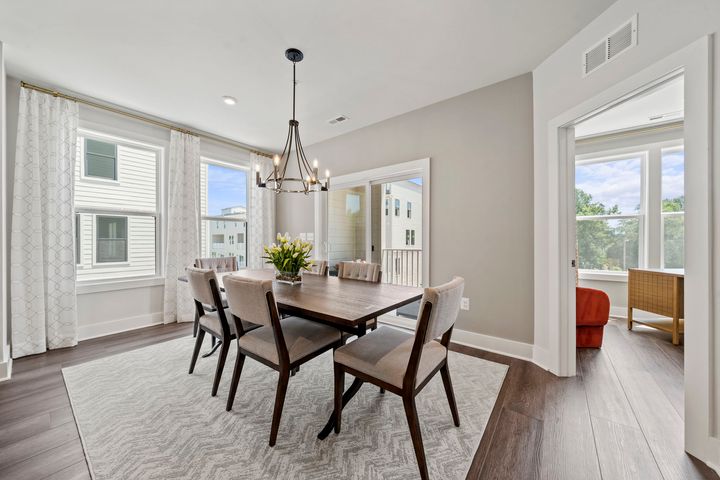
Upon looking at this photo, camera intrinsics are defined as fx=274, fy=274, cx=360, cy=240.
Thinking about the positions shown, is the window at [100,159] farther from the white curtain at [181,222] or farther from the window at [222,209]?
the window at [222,209]

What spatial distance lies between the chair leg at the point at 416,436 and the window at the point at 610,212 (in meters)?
4.16

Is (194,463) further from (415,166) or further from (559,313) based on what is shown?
(415,166)

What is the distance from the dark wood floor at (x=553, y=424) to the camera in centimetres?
135

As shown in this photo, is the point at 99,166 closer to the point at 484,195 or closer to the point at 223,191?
the point at 223,191

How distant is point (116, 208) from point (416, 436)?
407 centimetres

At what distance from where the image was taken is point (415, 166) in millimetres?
3273

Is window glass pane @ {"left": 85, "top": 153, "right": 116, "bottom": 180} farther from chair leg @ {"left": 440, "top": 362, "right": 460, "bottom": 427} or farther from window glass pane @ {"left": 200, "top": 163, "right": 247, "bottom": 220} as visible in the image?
chair leg @ {"left": 440, "top": 362, "right": 460, "bottom": 427}

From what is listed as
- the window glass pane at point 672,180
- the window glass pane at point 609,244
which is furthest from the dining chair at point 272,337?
the window glass pane at point 672,180

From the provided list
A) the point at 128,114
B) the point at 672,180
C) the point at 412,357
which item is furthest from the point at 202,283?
the point at 672,180

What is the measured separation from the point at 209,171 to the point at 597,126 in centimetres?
562

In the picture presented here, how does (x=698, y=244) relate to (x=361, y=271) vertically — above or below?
above

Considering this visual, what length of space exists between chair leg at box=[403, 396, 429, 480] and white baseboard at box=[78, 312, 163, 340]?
370 centimetres

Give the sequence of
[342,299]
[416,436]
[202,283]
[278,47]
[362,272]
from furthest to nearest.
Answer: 1. [362,272]
2. [278,47]
3. [202,283]
4. [342,299]
5. [416,436]

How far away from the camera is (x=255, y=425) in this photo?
→ 5.47 feet
